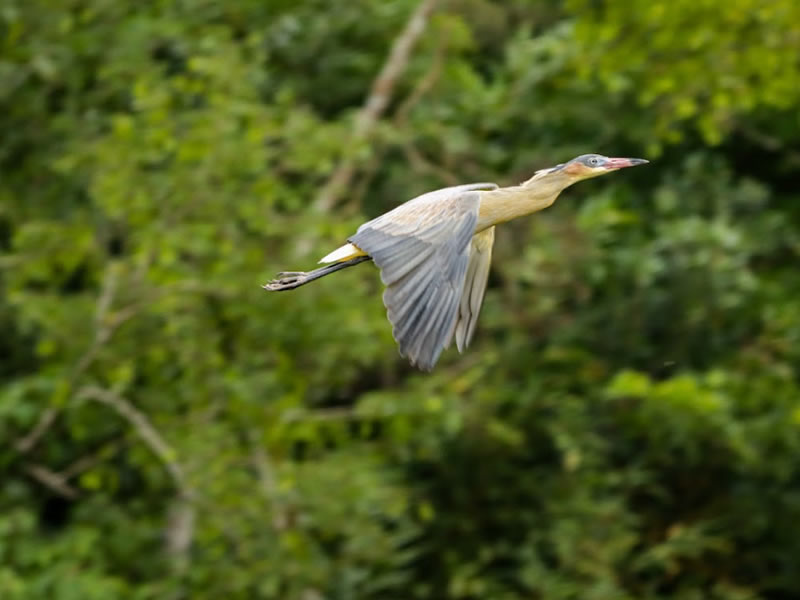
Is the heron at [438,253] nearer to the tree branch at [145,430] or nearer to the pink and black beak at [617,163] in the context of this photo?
the pink and black beak at [617,163]

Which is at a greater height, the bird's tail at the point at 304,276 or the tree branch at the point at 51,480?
the bird's tail at the point at 304,276

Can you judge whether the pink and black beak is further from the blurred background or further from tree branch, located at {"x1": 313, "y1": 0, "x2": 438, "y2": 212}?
tree branch, located at {"x1": 313, "y1": 0, "x2": 438, "y2": 212}

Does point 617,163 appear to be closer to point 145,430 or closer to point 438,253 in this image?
point 438,253

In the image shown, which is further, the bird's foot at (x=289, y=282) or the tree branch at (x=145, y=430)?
the tree branch at (x=145, y=430)

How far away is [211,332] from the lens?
9031 millimetres

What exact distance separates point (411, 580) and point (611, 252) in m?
2.29

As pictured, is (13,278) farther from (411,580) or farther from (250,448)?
(411,580)

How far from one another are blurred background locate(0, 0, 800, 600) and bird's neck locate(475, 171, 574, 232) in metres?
2.75

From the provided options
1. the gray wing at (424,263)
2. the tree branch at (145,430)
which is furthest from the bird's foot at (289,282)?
the tree branch at (145,430)

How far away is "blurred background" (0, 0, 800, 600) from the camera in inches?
351

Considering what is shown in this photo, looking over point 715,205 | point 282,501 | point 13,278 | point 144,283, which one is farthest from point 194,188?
point 715,205

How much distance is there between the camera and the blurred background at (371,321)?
29.2 feet

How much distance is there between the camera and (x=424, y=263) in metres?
5.37

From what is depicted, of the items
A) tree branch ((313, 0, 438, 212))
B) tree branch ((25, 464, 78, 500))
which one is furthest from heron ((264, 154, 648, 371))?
tree branch ((313, 0, 438, 212))
